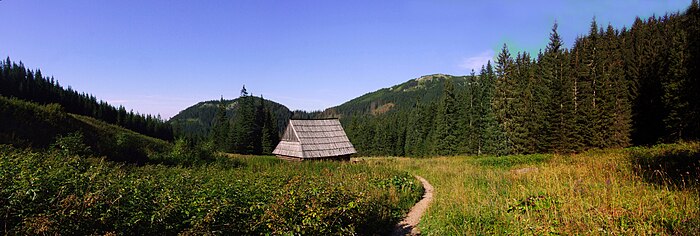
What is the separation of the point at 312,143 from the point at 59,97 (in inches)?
2475

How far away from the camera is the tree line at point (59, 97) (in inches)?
2133

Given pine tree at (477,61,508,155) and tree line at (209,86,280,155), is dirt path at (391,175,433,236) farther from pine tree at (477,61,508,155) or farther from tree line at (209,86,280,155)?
tree line at (209,86,280,155)

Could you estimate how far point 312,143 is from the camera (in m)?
27.6

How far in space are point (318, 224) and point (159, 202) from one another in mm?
2855

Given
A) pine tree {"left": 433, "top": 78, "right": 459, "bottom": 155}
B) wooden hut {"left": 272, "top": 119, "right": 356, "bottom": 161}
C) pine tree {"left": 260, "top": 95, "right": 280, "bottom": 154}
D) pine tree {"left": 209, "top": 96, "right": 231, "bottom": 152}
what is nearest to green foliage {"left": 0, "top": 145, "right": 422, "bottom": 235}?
wooden hut {"left": 272, "top": 119, "right": 356, "bottom": 161}

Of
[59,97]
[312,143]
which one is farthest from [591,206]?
[59,97]

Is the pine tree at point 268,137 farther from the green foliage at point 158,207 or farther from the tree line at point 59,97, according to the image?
the green foliage at point 158,207

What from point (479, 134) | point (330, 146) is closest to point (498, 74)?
point (479, 134)

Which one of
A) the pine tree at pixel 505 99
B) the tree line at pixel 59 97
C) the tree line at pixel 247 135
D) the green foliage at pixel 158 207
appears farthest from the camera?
the tree line at pixel 247 135

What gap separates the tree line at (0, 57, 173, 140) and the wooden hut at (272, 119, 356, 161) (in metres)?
44.8

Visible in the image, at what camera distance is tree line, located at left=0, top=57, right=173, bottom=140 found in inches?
2133

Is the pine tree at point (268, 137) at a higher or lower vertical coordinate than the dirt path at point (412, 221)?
higher

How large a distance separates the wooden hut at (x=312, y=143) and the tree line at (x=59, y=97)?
44.8 metres

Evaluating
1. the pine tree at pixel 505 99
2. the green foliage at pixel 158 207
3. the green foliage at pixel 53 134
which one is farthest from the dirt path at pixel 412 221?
the pine tree at pixel 505 99
